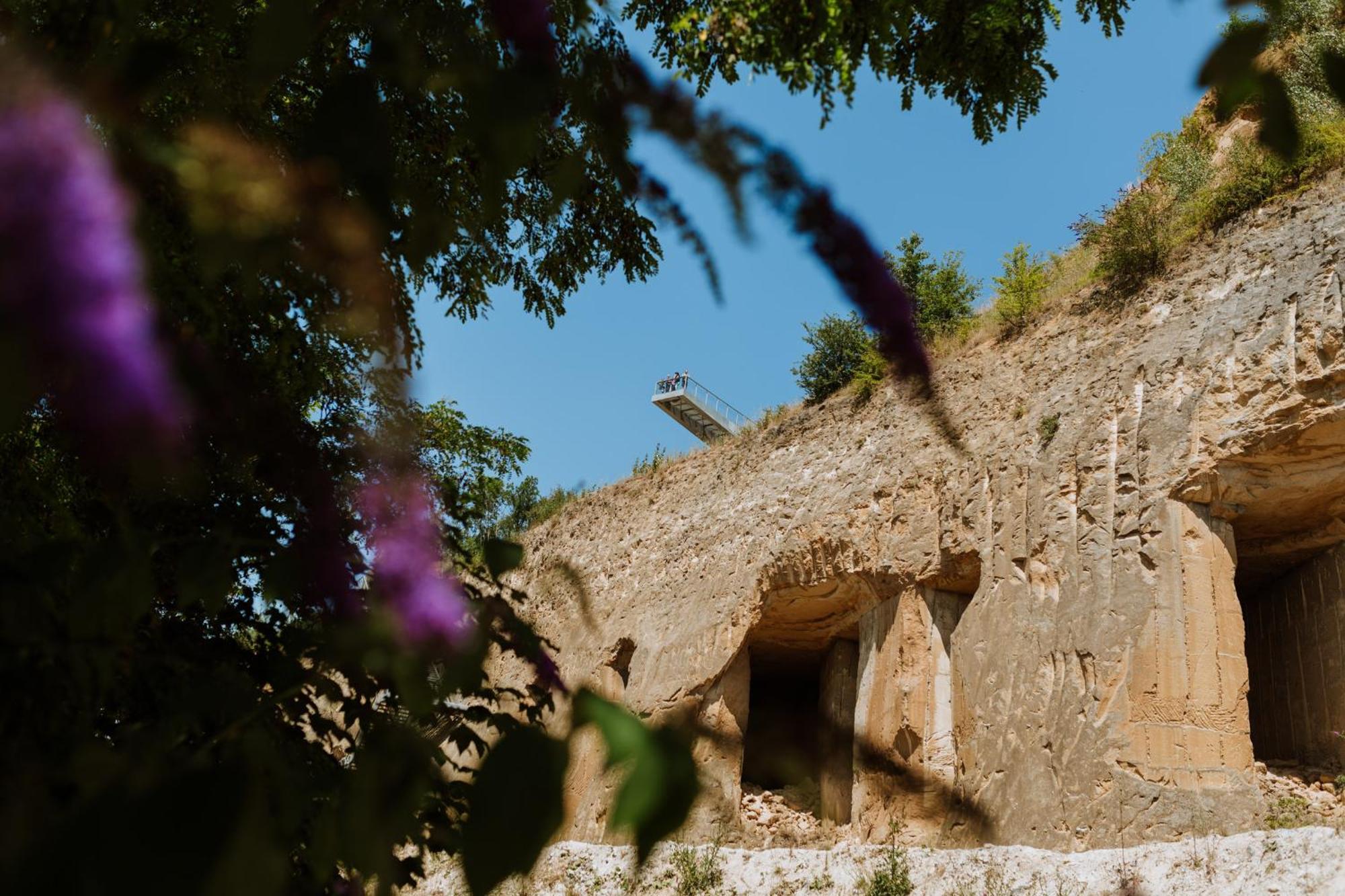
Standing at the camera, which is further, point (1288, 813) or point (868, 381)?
point (868, 381)

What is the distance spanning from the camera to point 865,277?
0.80 metres

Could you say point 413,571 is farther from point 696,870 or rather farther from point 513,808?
point 696,870

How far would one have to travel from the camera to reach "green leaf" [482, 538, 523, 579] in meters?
0.86

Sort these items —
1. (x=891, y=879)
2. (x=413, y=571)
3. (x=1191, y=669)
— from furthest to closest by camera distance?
(x=1191, y=669) < (x=891, y=879) < (x=413, y=571)

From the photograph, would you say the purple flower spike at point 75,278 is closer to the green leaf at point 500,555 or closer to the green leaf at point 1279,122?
the green leaf at point 500,555

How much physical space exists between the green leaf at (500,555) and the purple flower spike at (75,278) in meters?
0.43

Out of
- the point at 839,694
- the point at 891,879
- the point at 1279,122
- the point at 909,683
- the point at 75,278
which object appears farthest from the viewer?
the point at 839,694

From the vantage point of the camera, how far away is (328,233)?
→ 0.57 metres

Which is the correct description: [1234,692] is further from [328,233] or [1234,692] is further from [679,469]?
[679,469]

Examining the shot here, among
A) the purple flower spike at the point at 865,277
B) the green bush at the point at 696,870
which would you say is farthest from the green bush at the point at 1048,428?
the purple flower spike at the point at 865,277

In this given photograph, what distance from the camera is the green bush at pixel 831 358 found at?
51.0 feet

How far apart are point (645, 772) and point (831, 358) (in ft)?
52.3

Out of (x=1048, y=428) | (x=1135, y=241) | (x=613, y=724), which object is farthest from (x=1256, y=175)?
(x=613, y=724)

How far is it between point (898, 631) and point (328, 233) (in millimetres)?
10968
